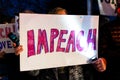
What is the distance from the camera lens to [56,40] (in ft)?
8.76

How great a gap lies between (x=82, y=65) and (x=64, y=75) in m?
0.21

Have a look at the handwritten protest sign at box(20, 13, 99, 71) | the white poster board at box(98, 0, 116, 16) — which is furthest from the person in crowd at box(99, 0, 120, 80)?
the white poster board at box(98, 0, 116, 16)

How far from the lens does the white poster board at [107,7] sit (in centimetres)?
406

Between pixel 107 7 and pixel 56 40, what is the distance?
156 cm

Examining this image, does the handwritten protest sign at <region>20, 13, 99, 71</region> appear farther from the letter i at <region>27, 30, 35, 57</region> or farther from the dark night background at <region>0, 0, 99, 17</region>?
the dark night background at <region>0, 0, 99, 17</region>

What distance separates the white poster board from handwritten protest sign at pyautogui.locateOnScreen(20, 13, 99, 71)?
122 cm

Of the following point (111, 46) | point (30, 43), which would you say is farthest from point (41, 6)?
point (30, 43)

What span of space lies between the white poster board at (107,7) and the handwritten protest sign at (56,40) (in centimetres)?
122

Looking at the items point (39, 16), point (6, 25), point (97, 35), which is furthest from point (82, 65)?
point (6, 25)

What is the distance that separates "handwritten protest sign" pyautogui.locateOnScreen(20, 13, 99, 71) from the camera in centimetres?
250

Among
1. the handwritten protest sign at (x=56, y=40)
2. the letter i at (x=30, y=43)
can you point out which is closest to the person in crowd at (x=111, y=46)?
the handwritten protest sign at (x=56, y=40)

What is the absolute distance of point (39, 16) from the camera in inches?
101

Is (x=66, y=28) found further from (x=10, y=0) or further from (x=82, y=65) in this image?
(x=10, y=0)

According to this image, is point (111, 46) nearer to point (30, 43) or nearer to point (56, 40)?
point (56, 40)
